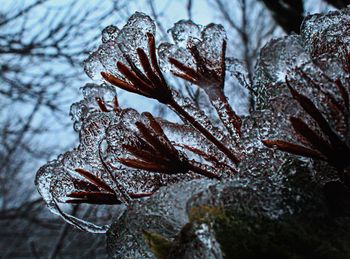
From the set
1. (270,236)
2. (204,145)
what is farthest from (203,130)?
(270,236)

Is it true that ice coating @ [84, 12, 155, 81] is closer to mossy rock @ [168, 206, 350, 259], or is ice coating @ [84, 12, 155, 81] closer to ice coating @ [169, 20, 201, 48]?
ice coating @ [169, 20, 201, 48]

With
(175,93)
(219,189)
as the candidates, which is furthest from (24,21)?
(219,189)

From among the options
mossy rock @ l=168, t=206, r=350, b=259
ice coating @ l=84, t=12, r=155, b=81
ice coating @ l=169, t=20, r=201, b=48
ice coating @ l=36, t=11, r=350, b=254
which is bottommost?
mossy rock @ l=168, t=206, r=350, b=259

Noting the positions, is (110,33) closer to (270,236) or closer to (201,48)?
(201,48)

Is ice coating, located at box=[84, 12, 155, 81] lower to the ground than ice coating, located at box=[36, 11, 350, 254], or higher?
higher

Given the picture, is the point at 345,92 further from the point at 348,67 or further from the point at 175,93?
the point at 175,93

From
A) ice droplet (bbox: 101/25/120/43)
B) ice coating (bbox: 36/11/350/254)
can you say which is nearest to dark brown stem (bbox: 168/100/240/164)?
ice coating (bbox: 36/11/350/254)

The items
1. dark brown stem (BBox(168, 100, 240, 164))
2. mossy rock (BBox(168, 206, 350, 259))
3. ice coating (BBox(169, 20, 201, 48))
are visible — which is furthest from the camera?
ice coating (BBox(169, 20, 201, 48))

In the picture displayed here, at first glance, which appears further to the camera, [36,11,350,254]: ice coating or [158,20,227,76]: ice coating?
[158,20,227,76]: ice coating
